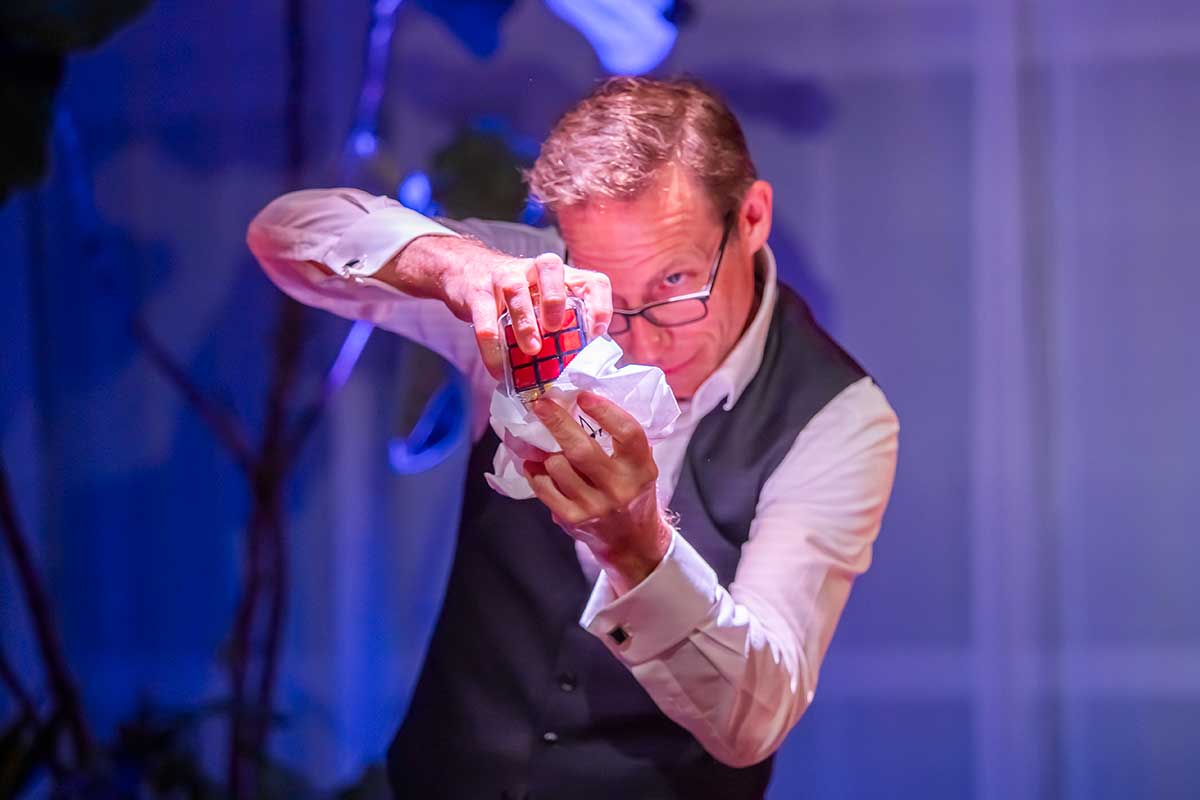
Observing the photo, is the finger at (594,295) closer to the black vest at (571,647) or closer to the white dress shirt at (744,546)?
the white dress shirt at (744,546)

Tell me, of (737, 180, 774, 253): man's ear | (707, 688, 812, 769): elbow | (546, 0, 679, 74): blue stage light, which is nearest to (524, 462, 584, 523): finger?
(707, 688, 812, 769): elbow

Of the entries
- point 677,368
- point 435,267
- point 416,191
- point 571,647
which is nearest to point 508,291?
point 435,267

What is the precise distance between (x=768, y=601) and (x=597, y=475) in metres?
0.39

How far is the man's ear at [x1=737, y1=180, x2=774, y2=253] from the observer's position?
1572 millimetres

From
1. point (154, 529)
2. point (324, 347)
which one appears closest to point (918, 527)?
point (324, 347)

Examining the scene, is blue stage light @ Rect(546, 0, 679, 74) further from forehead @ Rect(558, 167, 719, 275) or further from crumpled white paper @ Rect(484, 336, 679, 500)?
crumpled white paper @ Rect(484, 336, 679, 500)

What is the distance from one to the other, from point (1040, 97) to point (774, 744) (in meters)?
1.30

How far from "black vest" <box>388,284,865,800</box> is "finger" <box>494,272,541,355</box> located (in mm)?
488

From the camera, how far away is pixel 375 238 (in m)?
1.46

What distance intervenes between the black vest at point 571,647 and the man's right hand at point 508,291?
1.09 ft

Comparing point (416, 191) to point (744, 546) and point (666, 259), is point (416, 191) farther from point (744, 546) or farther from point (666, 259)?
point (744, 546)

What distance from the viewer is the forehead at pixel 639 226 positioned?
1478 mm

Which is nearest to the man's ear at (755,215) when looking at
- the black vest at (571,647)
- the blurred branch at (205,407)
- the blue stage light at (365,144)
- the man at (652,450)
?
the man at (652,450)

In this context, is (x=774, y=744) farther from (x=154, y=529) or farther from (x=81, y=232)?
(x=81, y=232)
